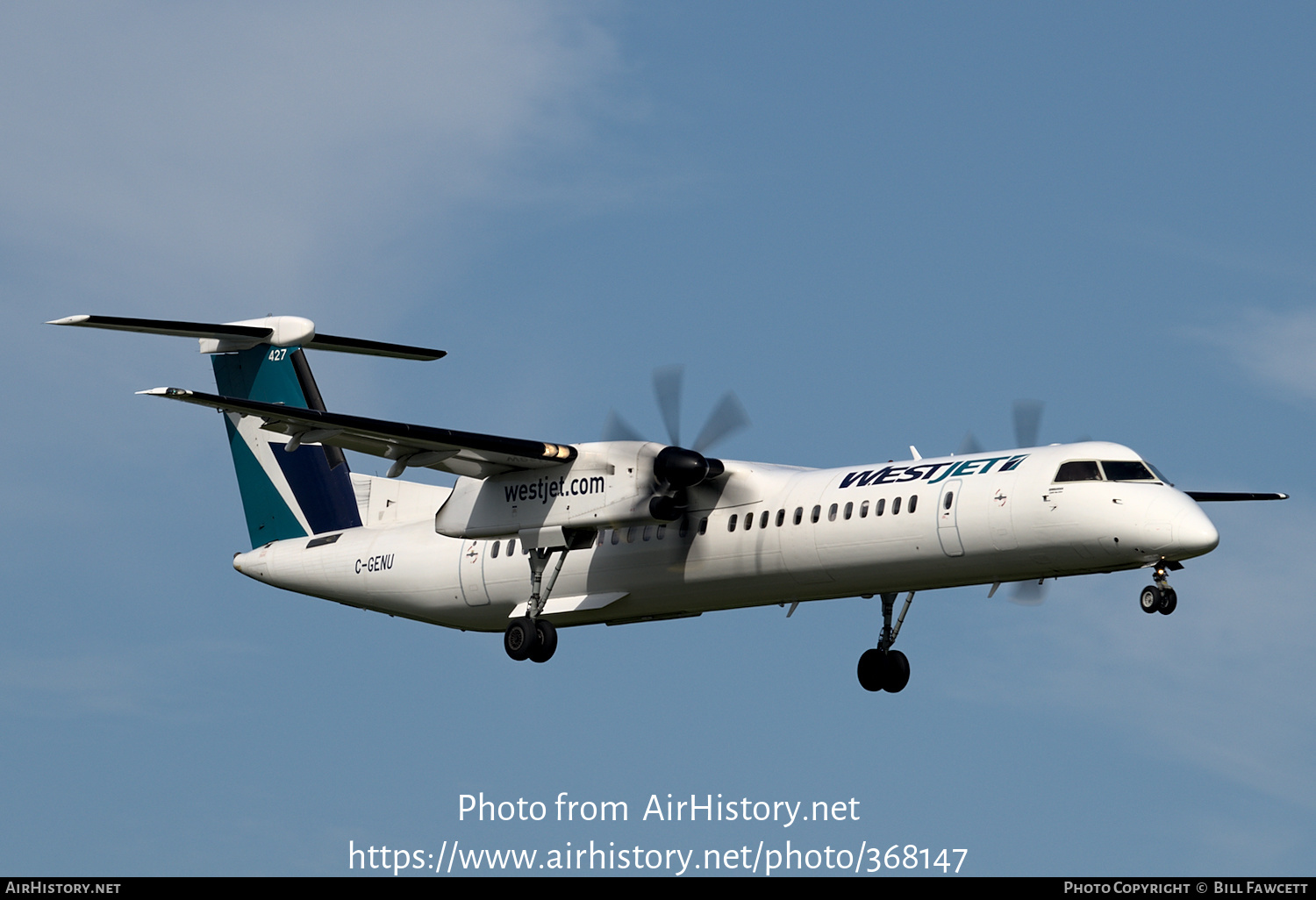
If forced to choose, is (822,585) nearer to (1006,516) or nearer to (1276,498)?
(1006,516)

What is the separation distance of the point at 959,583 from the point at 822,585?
5.71 ft

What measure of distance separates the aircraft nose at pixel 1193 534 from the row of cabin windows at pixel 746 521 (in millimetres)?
3172

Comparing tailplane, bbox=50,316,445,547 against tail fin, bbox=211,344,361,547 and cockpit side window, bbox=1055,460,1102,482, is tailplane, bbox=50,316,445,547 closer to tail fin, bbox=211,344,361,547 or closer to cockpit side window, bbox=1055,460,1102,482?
tail fin, bbox=211,344,361,547

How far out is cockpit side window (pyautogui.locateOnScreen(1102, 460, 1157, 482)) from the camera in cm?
2112

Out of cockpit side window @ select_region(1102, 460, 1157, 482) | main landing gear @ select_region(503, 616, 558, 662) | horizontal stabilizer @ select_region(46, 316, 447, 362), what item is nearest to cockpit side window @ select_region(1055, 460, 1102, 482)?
cockpit side window @ select_region(1102, 460, 1157, 482)

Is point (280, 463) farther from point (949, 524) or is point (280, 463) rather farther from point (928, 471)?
point (949, 524)

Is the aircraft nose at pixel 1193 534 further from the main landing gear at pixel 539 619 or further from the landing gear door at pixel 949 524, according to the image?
the main landing gear at pixel 539 619

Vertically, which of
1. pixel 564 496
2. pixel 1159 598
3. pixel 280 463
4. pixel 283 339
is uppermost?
pixel 283 339

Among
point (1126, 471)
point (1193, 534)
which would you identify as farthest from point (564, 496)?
point (1193, 534)

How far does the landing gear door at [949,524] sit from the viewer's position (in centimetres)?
2172

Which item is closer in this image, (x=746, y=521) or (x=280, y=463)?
(x=746, y=521)

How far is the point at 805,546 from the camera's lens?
2288 centimetres

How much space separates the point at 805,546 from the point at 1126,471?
4045 millimetres

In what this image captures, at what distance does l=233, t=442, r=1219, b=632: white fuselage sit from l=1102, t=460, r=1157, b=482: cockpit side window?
0.29ft
